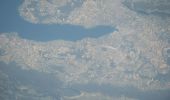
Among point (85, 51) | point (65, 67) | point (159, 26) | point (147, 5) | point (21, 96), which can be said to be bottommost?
point (21, 96)

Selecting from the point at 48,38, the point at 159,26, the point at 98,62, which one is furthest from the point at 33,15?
the point at 159,26

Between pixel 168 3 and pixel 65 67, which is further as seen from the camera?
pixel 65 67

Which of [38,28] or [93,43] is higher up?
[38,28]

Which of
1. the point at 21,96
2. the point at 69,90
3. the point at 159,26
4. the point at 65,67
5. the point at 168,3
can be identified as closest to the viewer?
the point at 168,3

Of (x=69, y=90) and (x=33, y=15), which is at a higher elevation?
(x=33, y=15)

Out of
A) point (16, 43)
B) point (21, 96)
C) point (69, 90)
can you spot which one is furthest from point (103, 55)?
point (21, 96)

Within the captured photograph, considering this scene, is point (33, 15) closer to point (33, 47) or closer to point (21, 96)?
point (33, 47)

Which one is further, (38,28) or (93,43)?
(93,43)

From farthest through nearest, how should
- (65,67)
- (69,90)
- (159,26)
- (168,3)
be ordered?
(69,90) → (65,67) → (159,26) → (168,3)
